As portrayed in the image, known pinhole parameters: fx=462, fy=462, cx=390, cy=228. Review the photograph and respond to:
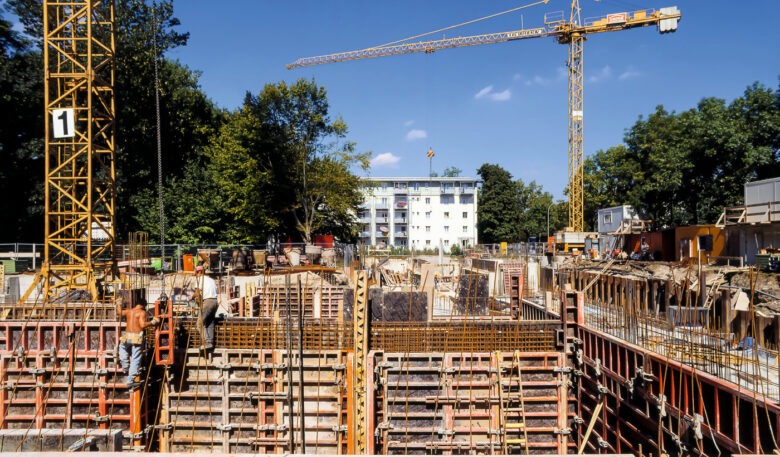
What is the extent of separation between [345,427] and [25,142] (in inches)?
1095

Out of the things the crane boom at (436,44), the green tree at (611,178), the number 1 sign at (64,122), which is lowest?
the number 1 sign at (64,122)

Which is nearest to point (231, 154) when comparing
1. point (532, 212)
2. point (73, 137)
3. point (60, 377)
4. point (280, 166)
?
point (280, 166)

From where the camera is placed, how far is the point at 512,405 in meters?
9.68

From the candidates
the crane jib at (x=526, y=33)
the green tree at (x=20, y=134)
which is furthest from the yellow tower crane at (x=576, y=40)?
the green tree at (x=20, y=134)

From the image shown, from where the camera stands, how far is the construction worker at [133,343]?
352 inches

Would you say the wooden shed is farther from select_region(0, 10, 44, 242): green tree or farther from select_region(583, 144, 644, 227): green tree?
select_region(0, 10, 44, 242): green tree

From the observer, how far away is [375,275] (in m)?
18.1

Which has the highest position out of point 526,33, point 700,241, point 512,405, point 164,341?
point 526,33

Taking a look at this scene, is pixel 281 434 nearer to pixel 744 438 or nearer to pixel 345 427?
pixel 345 427

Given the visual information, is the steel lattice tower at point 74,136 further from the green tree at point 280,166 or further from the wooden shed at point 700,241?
the wooden shed at point 700,241

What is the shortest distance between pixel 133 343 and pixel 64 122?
8.97 meters

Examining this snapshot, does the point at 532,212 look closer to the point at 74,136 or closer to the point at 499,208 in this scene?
the point at 499,208

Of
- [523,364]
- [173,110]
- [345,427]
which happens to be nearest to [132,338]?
[345,427]

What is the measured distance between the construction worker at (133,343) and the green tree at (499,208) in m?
52.5
